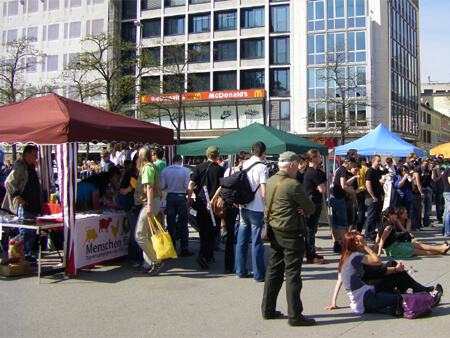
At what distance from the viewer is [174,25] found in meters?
44.6

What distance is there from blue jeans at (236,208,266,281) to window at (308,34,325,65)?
36313mm

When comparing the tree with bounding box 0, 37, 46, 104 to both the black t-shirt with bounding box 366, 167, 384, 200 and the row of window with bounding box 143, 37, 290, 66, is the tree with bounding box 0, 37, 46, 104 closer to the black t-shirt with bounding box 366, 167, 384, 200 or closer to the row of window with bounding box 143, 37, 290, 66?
the row of window with bounding box 143, 37, 290, 66

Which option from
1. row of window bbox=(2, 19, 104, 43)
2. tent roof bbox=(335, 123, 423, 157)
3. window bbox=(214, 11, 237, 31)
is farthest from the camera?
row of window bbox=(2, 19, 104, 43)

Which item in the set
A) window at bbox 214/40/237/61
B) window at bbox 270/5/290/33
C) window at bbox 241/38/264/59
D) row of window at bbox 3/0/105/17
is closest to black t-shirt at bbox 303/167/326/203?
window at bbox 241/38/264/59

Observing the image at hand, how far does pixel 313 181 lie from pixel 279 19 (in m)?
37.1

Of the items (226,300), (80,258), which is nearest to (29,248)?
(80,258)

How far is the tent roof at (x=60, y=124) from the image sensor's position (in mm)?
6551

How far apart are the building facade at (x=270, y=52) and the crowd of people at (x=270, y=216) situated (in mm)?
28568

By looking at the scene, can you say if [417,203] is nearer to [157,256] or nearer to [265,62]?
[157,256]

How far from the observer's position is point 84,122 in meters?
6.87

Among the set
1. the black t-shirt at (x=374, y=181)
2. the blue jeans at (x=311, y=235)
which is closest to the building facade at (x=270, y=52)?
the black t-shirt at (x=374, y=181)

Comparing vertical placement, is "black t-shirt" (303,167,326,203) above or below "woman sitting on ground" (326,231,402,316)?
above

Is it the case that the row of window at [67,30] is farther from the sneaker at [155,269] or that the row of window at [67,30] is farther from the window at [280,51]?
the sneaker at [155,269]

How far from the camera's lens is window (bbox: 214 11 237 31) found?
42.6m
